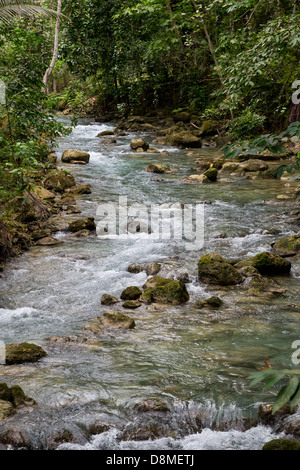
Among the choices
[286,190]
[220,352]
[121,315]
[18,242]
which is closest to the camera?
[220,352]

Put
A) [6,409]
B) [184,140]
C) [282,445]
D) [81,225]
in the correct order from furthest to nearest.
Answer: [184,140] → [81,225] → [6,409] → [282,445]

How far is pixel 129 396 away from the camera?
414 centimetres

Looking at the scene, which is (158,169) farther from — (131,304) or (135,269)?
(131,304)

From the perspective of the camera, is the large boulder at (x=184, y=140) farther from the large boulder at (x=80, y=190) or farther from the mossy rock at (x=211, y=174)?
the large boulder at (x=80, y=190)

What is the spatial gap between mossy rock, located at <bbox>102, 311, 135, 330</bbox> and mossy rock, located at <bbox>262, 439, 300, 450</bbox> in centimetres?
248

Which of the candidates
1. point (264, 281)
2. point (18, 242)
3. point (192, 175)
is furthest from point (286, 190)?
point (18, 242)

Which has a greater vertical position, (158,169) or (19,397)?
(158,169)

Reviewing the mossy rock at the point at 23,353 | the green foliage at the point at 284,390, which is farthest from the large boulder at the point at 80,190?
the green foliage at the point at 284,390

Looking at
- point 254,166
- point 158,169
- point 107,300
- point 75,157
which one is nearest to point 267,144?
point 107,300

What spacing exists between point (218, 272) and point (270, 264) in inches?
34.9

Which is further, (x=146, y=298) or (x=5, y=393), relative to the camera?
(x=146, y=298)

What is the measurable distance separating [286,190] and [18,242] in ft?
23.0

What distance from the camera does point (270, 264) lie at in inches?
279
